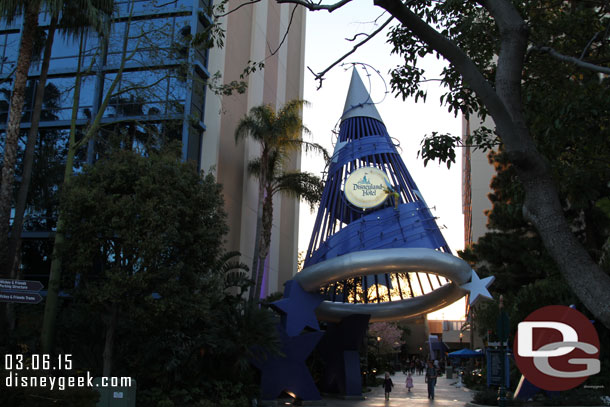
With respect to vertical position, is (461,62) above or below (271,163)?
below

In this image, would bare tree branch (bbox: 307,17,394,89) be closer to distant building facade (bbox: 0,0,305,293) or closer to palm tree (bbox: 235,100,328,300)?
distant building facade (bbox: 0,0,305,293)

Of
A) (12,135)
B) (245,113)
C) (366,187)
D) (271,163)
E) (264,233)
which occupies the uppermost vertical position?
(245,113)

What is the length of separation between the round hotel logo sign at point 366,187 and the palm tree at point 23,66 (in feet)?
34.7

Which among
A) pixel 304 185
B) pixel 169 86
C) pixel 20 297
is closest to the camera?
→ pixel 20 297

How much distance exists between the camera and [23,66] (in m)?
18.9

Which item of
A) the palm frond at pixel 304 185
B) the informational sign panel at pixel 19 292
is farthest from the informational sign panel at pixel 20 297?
the palm frond at pixel 304 185

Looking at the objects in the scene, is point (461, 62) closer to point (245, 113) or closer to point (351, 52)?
point (351, 52)

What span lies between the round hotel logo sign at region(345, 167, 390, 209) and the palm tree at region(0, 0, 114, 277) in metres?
10.6

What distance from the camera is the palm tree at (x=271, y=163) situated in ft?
100

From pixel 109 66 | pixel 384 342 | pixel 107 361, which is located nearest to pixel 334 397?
pixel 107 361

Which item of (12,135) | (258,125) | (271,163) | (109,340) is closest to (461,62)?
(109,340)

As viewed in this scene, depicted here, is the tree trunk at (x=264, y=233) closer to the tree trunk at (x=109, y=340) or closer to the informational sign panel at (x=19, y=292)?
the tree trunk at (x=109, y=340)

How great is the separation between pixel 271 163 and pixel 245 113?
136 inches

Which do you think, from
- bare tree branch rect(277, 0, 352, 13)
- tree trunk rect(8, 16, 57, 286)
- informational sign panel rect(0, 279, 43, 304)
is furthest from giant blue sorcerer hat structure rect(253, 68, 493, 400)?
bare tree branch rect(277, 0, 352, 13)
